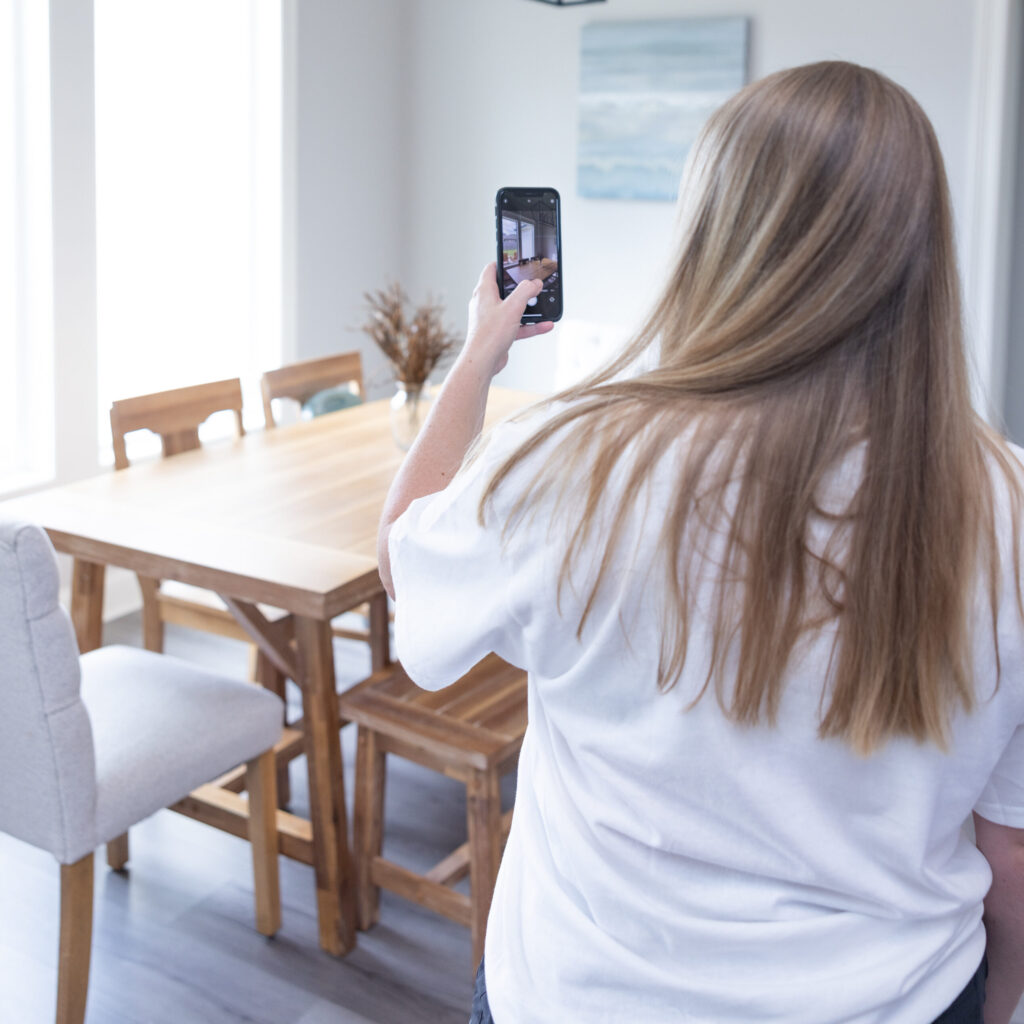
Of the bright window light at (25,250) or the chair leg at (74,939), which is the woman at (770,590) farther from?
the bright window light at (25,250)

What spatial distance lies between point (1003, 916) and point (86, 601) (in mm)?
1856

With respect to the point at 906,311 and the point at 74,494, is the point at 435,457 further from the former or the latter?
the point at 74,494

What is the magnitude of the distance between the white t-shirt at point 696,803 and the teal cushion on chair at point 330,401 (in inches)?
95.1

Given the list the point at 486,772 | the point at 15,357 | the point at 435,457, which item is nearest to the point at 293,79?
the point at 15,357

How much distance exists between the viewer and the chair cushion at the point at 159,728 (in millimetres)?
1810

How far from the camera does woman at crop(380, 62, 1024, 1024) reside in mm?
683

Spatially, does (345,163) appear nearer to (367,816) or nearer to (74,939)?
(367,816)

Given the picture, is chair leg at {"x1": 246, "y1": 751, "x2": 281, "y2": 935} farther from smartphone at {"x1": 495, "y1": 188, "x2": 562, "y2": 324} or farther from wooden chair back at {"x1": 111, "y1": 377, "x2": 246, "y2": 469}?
smartphone at {"x1": 495, "y1": 188, "x2": 562, "y2": 324}

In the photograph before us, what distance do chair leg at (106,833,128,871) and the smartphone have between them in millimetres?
1601

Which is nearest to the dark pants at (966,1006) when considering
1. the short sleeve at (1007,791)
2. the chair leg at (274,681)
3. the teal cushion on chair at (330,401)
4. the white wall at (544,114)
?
the short sleeve at (1007,791)

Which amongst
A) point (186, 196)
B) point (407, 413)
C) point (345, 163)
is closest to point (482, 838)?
point (407, 413)

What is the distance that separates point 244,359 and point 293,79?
1.03 metres

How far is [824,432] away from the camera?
68 cm

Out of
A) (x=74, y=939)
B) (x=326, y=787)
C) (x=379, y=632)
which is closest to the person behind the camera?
(x=74, y=939)
